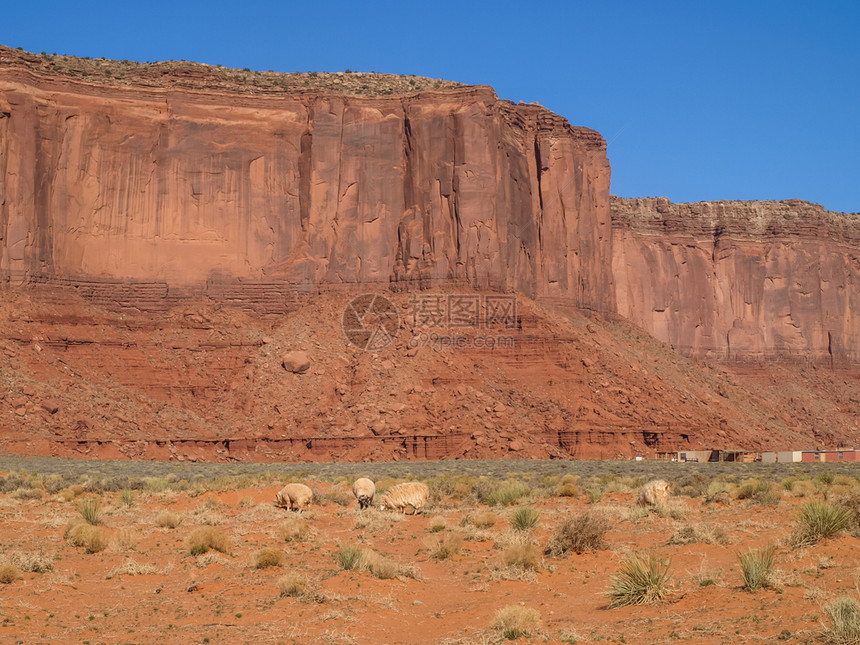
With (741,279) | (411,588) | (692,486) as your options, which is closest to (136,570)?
(411,588)

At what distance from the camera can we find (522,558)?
1709 centimetres

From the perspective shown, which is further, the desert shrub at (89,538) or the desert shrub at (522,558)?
the desert shrub at (89,538)

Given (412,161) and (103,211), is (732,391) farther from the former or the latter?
(103,211)

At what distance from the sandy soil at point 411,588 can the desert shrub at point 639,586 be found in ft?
0.66

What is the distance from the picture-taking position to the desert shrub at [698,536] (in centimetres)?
1789

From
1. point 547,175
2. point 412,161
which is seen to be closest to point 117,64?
point 412,161

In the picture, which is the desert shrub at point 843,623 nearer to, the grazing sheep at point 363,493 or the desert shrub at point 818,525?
the desert shrub at point 818,525

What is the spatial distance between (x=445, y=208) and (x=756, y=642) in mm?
64218

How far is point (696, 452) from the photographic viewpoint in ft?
193

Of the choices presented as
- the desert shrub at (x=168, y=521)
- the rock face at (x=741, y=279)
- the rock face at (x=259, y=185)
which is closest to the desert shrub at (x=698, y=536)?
the desert shrub at (x=168, y=521)

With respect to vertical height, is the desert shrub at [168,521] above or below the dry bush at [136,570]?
above

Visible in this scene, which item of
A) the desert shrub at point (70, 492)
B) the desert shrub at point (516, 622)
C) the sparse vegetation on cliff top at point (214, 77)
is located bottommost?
the desert shrub at point (516, 622)

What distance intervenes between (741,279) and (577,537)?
9756 cm

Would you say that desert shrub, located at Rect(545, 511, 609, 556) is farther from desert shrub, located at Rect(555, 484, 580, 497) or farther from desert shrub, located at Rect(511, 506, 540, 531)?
desert shrub, located at Rect(555, 484, 580, 497)
